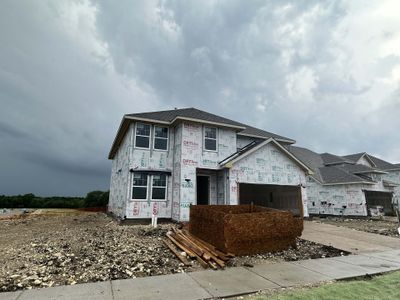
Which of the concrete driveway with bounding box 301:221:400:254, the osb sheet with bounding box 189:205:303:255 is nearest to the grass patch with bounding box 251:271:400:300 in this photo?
the osb sheet with bounding box 189:205:303:255

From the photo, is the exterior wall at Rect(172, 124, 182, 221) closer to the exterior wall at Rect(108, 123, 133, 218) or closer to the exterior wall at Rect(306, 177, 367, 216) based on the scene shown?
the exterior wall at Rect(108, 123, 133, 218)

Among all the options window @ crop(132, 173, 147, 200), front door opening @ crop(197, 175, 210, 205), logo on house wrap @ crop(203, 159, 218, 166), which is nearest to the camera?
window @ crop(132, 173, 147, 200)

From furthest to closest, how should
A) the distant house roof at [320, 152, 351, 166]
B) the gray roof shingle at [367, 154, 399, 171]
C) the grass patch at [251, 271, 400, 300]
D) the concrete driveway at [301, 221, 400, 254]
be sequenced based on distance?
1. the gray roof shingle at [367, 154, 399, 171]
2. the distant house roof at [320, 152, 351, 166]
3. the concrete driveway at [301, 221, 400, 254]
4. the grass patch at [251, 271, 400, 300]

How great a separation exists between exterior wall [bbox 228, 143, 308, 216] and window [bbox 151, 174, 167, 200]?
4109 millimetres

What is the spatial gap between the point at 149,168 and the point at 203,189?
429 cm

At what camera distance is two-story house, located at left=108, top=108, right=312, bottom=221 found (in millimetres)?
14961

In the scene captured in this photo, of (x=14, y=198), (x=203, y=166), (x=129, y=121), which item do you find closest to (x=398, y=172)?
(x=203, y=166)

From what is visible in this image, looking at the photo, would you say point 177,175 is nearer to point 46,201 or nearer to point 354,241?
point 354,241

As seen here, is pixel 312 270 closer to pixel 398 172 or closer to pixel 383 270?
pixel 383 270

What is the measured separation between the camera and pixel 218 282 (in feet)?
18.3

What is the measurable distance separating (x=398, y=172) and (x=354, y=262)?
33.6 meters

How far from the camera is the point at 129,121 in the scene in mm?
15711

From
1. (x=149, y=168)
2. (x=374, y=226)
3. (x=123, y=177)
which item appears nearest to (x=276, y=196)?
(x=374, y=226)

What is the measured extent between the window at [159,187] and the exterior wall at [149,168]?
230mm
